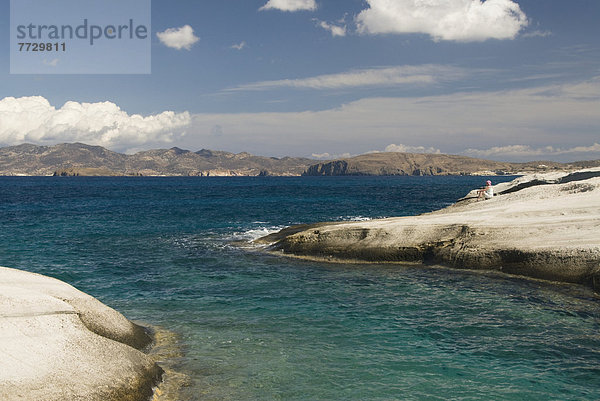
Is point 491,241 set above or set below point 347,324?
above

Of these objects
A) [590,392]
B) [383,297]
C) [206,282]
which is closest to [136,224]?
[206,282]

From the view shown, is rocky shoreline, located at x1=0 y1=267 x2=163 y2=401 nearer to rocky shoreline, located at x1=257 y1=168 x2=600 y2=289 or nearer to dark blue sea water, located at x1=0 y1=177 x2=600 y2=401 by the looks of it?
dark blue sea water, located at x1=0 y1=177 x2=600 y2=401

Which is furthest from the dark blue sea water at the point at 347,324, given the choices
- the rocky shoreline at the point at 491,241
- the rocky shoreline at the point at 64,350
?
the rocky shoreline at the point at 64,350

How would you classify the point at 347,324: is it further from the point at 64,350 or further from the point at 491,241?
the point at 491,241

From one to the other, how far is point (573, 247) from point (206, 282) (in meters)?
19.1

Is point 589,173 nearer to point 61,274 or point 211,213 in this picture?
point 211,213

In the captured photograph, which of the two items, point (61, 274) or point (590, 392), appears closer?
point (590, 392)

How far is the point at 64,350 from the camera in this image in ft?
34.5

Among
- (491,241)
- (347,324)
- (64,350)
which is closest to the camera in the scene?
(64,350)

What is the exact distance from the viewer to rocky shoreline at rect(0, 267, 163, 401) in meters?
9.10

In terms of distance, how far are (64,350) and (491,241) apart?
21574 millimetres

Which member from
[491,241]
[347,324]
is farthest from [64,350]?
[491,241]

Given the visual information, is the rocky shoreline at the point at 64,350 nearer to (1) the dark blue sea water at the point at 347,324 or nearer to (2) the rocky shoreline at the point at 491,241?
(1) the dark blue sea water at the point at 347,324

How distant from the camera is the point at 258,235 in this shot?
41250 mm
